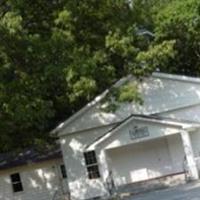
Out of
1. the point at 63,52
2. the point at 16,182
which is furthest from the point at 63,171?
the point at 63,52

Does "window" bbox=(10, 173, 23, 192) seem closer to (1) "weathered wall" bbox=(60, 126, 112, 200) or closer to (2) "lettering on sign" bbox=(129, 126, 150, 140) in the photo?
(1) "weathered wall" bbox=(60, 126, 112, 200)

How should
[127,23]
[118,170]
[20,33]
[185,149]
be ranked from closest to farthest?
[20,33] < [127,23] < [185,149] < [118,170]

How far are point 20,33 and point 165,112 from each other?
444 inches

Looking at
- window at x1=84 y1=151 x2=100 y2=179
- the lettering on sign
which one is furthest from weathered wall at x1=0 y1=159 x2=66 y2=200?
the lettering on sign

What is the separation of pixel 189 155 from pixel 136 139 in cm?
300

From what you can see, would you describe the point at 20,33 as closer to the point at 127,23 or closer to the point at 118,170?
the point at 127,23

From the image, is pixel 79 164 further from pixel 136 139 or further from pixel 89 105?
pixel 136 139

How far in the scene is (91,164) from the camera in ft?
123

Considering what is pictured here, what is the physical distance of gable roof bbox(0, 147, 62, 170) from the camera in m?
39.2

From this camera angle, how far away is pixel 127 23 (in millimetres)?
32969

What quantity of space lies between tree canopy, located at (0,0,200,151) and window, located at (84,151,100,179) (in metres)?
3.46

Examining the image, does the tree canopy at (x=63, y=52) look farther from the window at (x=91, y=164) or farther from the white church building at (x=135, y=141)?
the window at (x=91, y=164)

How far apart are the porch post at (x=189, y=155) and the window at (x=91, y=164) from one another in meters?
5.23

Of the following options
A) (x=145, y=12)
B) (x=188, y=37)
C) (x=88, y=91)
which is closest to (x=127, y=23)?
(x=145, y=12)
